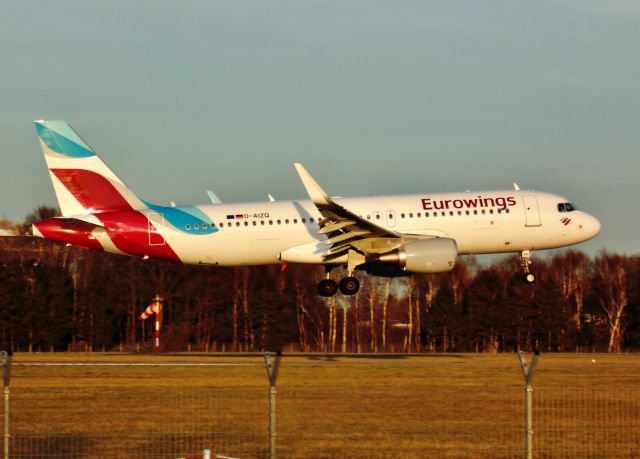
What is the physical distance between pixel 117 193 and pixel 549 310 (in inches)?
1218

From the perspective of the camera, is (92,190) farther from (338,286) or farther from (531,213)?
(531,213)

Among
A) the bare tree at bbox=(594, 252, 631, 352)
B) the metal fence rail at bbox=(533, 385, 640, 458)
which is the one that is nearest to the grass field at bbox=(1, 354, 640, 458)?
the metal fence rail at bbox=(533, 385, 640, 458)

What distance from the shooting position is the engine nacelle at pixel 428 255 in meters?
43.7

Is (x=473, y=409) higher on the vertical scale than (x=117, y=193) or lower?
lower

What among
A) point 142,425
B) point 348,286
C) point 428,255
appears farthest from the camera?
point 348,286

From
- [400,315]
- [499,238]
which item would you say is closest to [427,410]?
[499,238]

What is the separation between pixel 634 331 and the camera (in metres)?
72.1

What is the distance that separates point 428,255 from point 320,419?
72.3ft

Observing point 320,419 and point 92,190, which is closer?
point 320,419

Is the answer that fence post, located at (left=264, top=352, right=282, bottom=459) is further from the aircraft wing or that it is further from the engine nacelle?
the engine nacelle

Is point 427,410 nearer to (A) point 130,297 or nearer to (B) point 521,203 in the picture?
(B) point 521,203

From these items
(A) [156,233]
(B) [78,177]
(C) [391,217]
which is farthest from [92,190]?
(C) [391,217]

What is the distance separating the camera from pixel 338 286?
46969 mm

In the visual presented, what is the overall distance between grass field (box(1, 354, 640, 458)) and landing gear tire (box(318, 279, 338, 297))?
1504cm
